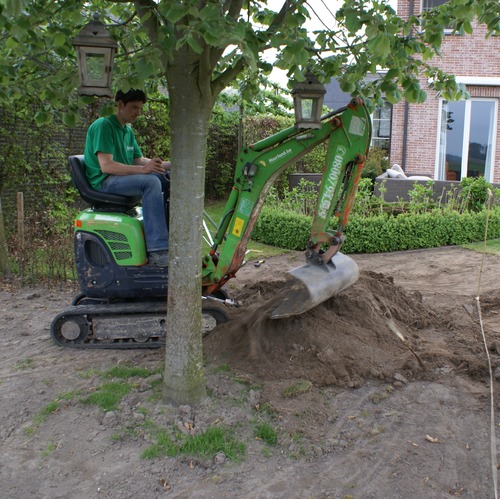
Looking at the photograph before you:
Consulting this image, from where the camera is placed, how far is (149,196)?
5527 millimetres

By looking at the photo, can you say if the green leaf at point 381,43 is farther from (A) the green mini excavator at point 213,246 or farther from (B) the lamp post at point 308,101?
(A) the green mini excavator at point 213,246

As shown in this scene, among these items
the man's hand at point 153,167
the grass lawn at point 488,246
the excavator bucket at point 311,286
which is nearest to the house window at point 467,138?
the grass lawn at point 488,246

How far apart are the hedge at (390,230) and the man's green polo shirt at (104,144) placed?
18.0ft

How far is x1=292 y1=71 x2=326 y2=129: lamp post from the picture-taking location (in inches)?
187

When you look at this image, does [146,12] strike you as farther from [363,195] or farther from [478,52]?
[478,52]

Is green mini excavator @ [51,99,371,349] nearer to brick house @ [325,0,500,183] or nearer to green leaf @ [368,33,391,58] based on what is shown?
green leaf @ [368,33,391,58]

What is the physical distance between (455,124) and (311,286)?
47.1ft

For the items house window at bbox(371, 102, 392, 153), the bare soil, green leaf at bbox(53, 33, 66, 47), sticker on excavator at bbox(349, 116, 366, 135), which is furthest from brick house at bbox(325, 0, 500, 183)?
green leaf at bbox(53, 33, 66, 47)

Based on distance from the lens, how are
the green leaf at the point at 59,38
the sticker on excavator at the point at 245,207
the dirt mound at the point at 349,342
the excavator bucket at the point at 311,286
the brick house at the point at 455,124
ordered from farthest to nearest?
the brick house at the point at 455,124 < the sticker on excavator at the point at 245,207 < the excavator bucket at the point at 311,286 < the dirt mound at the point at 349,342 < the green leaf at the point at 59,38

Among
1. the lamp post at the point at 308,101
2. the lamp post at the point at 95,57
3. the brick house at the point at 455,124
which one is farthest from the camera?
the brick house at the point at 455,124

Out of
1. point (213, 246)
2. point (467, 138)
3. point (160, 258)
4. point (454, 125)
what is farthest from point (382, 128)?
point (160, 258)

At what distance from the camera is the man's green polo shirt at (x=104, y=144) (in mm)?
5520

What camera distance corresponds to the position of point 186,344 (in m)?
4.27

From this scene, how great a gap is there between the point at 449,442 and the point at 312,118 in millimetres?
2613
